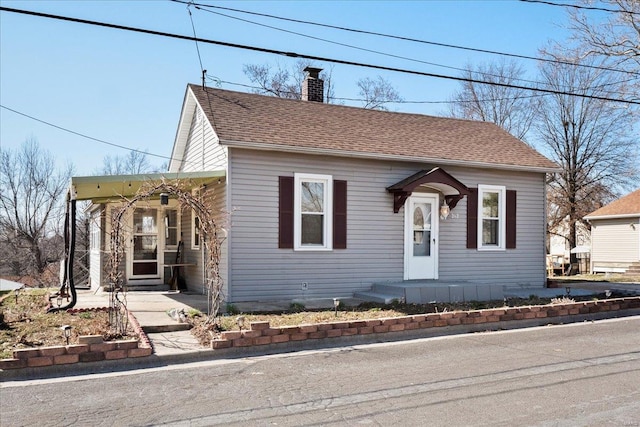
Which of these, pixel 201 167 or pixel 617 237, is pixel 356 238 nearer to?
pixel 201 167

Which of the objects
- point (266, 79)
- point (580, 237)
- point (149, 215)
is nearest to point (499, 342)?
point (149, 215)

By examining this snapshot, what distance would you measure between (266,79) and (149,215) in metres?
21.0

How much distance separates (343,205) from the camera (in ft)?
40.9

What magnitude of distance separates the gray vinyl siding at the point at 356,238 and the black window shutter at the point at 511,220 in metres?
0.17

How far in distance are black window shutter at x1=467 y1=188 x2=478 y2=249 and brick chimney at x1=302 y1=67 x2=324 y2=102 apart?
5631mm

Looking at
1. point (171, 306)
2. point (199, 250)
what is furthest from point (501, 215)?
point (171, 306)

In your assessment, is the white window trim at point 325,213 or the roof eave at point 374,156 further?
the white window trim at point 325,213

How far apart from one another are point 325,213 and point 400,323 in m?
4.11

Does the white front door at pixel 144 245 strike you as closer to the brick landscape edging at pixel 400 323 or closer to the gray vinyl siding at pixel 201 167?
the gray vinyl siding at pixel 201 167

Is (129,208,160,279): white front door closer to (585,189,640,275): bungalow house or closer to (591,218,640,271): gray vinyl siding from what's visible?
(585,189,640,275): bungalow house

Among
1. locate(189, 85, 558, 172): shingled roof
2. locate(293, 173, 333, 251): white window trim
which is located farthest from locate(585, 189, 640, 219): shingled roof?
locate(293, 173, 333, 251): white window trim

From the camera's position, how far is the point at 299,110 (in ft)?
47.5

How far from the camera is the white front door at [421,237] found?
13.3 m

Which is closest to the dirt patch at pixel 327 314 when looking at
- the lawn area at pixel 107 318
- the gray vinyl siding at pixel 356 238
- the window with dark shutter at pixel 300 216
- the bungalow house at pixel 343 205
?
the lawn area at pixel 107 318
